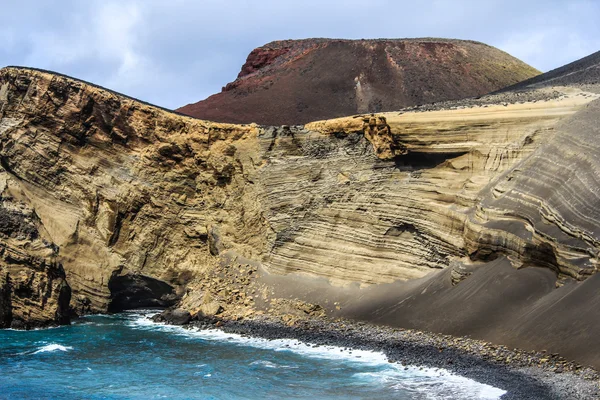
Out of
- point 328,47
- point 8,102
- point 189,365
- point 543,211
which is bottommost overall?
point 189,365

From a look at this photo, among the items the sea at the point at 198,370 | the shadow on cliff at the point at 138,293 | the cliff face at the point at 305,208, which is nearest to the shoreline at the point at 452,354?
the sea at the point at 198,370

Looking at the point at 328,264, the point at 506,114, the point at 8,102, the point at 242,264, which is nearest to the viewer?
the point at 506,114

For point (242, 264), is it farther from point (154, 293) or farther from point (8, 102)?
point (8, 102)

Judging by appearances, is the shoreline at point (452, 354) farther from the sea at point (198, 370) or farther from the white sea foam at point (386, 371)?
the sea at point (198, 370)

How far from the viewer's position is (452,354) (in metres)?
18.5

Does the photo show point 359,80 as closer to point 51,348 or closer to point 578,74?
point 578,74

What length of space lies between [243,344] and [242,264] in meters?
6.26

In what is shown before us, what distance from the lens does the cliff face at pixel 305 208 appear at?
20.7m

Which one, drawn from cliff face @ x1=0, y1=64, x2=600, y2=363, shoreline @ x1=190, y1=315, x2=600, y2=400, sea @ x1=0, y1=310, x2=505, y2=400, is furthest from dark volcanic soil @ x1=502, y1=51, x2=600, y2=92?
sea @ x1=0, y1=310, x2=505, y2=400

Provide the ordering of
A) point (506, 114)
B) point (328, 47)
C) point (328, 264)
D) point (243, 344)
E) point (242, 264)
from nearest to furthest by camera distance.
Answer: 1. point (243, 344)
2. point (506, 114)
3. point (328, 264)
4. point (242, 264)
5. point (328, 47)

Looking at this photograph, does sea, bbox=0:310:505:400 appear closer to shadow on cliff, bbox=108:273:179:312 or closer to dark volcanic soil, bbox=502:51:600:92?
shadow on cliff, bbox=108:273:179:312

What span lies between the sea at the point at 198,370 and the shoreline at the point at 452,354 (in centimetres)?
45

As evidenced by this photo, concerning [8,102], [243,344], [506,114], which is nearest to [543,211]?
[506,114]

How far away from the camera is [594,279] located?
1794 cm
